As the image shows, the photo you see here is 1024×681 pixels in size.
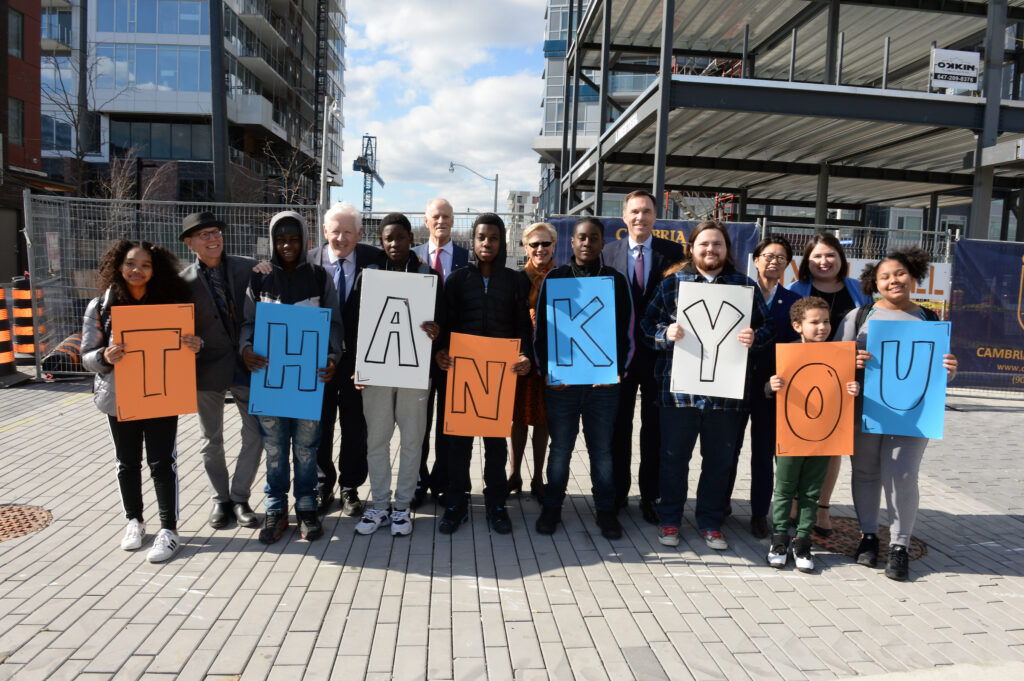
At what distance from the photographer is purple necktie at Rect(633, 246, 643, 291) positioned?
455cm

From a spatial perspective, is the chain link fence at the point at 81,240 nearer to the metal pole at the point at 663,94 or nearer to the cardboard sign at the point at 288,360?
the metal pole at the point at 663,94

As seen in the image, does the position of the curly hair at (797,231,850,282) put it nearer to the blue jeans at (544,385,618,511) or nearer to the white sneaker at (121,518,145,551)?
the blue jeans at (544,385,618,511)

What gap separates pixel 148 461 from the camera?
12.9ft

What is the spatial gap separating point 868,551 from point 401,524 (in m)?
2.98

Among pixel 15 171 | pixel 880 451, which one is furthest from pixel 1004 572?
pixel 15 171

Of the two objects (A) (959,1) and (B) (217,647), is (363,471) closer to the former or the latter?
(B) (217,647)

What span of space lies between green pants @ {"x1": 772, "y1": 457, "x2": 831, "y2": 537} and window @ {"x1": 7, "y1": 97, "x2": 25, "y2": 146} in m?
31.2

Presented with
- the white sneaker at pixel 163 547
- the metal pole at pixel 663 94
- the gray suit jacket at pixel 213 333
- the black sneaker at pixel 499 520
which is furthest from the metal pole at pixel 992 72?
the white sneaker at pixel 163 547

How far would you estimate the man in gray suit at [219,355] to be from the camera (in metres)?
4.13

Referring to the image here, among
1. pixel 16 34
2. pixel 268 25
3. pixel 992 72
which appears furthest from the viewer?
pixel 268 25

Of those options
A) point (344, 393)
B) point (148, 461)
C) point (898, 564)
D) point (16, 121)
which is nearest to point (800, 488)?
point (898, 564)

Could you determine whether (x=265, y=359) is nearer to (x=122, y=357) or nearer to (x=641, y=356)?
(x=122, y=357)

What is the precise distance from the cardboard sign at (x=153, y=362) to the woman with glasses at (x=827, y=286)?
397 centimetres

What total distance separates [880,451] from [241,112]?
39365 millimetres
